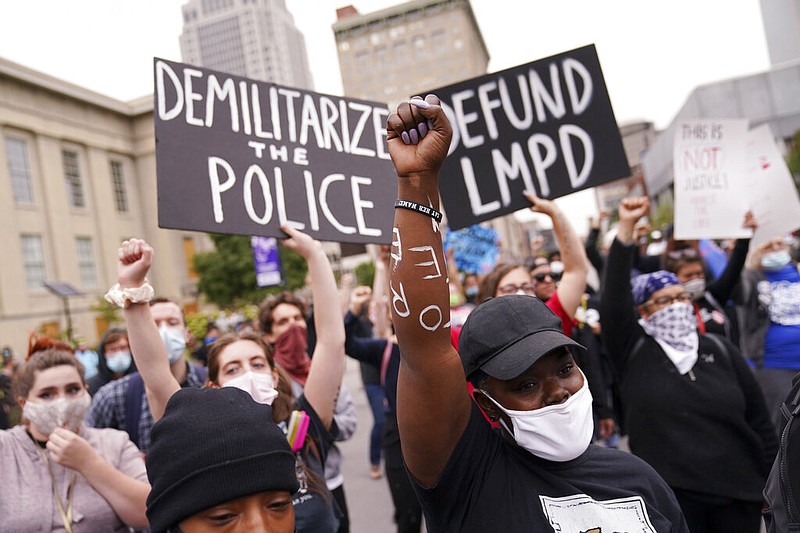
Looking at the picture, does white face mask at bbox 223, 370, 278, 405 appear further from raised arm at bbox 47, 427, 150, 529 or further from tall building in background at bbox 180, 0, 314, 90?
tall building in background at bbox 180, 0, 314, 90

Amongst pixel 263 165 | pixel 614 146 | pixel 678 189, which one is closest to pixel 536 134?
pixel 614 146

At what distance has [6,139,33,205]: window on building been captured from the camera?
31.4 meters

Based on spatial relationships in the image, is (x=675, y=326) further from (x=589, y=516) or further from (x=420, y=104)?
(x=420, y=104)

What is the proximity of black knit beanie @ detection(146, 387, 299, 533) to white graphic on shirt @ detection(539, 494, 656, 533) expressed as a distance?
64 cm

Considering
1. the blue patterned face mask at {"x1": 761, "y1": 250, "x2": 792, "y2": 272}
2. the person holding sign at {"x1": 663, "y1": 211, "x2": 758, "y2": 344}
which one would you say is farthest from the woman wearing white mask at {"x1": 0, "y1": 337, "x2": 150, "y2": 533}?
the blue patterned face mask at {"x1": 761, "y1": 250, "x2": 792, "y2": 272}

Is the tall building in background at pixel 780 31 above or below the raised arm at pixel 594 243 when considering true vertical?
above

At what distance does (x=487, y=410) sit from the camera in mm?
1744

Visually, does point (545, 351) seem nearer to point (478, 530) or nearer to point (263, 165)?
point (478, 530)

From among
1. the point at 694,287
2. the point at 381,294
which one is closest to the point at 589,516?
the point at 694,287

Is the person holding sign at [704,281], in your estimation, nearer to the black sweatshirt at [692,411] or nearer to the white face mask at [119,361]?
the black sweatshirt at [692,411]

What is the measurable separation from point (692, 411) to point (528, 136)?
4.92ft

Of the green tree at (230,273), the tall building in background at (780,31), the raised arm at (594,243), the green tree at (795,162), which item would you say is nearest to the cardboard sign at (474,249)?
the raised arm at (594,243)

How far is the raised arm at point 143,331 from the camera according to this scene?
2.26 m

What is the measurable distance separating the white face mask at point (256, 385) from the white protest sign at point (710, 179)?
3117mm
